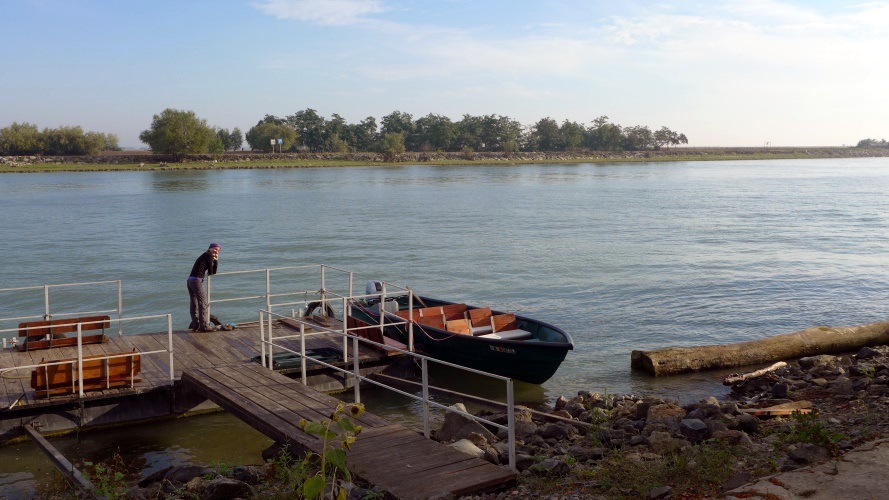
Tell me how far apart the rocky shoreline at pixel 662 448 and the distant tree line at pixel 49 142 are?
140866mm

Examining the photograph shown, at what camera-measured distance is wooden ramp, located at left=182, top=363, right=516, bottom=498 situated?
26.1ft

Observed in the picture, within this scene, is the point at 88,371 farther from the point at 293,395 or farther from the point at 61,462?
the point at 293,395

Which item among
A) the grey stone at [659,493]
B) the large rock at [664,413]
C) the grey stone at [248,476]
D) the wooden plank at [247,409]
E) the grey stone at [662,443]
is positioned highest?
the grey stone at [659,493]

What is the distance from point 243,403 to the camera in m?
11.1

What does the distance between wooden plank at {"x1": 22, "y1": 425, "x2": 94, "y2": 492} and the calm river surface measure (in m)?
0.51

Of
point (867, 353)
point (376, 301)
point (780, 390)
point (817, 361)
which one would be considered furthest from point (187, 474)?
point (867, 353)

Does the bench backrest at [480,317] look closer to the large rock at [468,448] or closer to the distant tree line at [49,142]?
the large rock at [468,448]

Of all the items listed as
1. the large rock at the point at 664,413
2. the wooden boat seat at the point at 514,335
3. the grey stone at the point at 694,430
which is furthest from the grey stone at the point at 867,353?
the grey stone at the point at 694,430

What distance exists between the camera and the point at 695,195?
7806 cm

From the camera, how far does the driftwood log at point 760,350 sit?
54.4ft

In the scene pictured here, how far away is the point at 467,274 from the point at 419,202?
36819 millimetres

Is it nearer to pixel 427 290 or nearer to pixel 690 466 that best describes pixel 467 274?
pixel 427 290

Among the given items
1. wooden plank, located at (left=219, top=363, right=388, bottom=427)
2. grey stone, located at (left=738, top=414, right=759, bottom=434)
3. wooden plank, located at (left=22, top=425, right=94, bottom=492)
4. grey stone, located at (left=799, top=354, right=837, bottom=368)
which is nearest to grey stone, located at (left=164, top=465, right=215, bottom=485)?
wooden plank, located at (left=22, top=425, right=94, bottom=492)

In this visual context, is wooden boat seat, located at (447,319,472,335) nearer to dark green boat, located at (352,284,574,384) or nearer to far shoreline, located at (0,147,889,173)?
dark green boat, located at (352,284,574,384)
